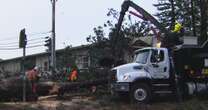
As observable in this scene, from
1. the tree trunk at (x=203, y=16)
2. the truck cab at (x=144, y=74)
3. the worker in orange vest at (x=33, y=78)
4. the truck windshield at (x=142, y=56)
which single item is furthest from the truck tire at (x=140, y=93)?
the tree trunk at (x=203, y=16)

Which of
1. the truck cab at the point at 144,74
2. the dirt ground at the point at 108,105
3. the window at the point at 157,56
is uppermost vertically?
the window at the point at 157,56

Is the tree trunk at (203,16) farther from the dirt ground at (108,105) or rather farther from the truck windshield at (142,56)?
the dirt ground at (108,105)

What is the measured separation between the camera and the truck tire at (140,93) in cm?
2692

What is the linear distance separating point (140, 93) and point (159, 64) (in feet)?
5.51

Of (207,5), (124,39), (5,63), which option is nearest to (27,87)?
(124,39)

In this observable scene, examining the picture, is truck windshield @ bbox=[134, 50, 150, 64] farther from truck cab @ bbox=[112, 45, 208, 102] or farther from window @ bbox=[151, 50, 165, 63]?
window @ bbox=[151, 50, 165, 63]

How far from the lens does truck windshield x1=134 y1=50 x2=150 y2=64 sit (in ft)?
91.0

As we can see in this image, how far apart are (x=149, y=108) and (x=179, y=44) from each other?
5174 mm

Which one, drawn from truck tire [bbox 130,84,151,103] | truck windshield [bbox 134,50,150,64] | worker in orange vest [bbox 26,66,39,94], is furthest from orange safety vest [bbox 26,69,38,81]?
truck tire [bbox 130,84,151,103]

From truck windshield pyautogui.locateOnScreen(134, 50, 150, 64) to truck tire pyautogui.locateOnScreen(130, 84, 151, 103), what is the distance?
1.28 m

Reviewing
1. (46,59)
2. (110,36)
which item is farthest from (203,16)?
(46,59)

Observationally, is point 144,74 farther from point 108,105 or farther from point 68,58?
point 68,58

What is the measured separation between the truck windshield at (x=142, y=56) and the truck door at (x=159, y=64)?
27 cm

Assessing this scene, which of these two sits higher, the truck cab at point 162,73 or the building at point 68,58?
the building at point 68,58
